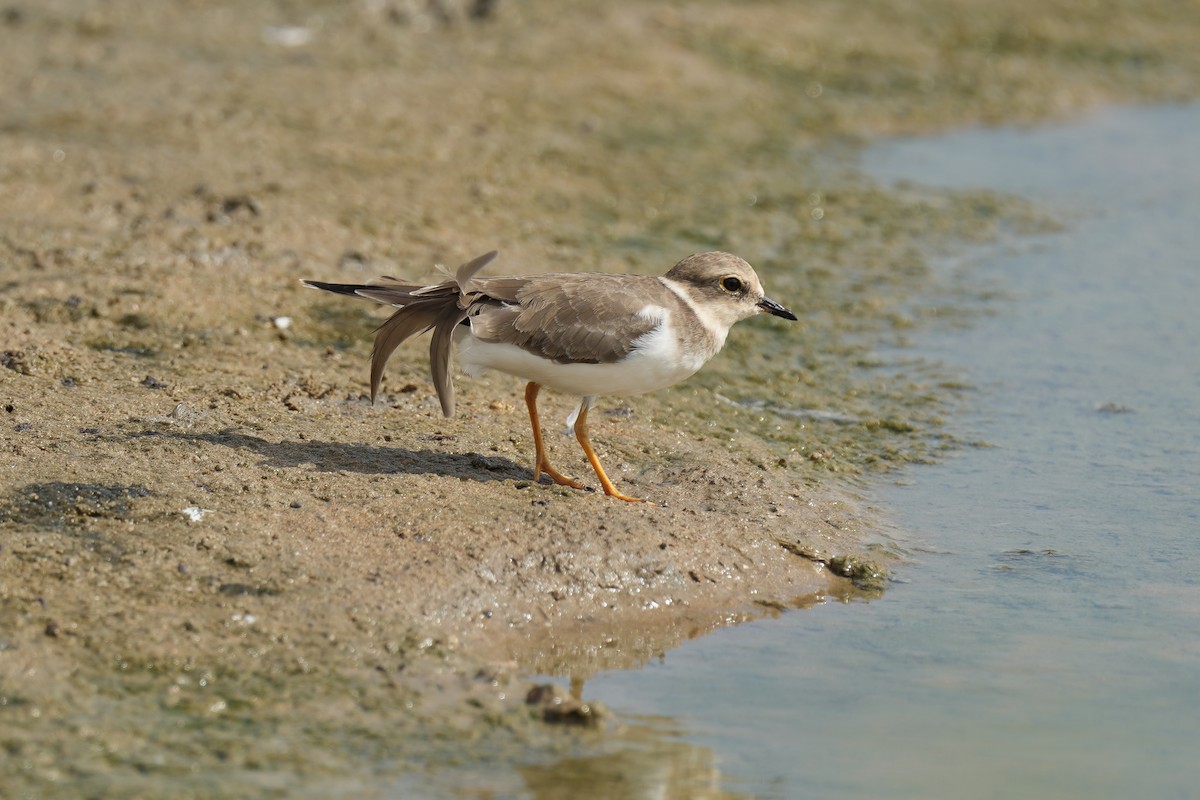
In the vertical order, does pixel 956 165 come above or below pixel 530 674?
above

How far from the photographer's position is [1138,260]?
1038 centimetres

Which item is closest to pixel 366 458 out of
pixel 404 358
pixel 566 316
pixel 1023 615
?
pixel 566 316

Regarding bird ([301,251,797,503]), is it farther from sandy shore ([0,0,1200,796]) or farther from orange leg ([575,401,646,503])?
sandy shore ([0,0,1200,796])

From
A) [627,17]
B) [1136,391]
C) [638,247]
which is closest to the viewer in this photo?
[1136,391]

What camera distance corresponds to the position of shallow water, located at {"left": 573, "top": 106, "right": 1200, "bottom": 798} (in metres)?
4.97

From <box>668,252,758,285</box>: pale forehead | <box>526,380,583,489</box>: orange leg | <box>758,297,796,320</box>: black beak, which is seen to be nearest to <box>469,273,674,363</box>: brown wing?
<box>668,252,758,285</box>: pale forehead

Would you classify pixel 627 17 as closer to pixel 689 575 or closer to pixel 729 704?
pixel 689 575

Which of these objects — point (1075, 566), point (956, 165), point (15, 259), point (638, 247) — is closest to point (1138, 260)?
point (956, 165)

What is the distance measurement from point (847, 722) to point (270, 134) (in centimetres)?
695

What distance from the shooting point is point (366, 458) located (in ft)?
21.9

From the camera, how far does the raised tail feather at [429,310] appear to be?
644 cm

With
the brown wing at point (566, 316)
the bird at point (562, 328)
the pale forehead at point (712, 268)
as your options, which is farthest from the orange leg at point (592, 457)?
the pale forehead at point (712, 268)

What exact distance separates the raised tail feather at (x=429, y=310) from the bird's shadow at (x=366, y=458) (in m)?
0.29

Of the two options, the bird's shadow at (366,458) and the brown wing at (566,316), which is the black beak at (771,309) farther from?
the bird's shadow at (366,458)
